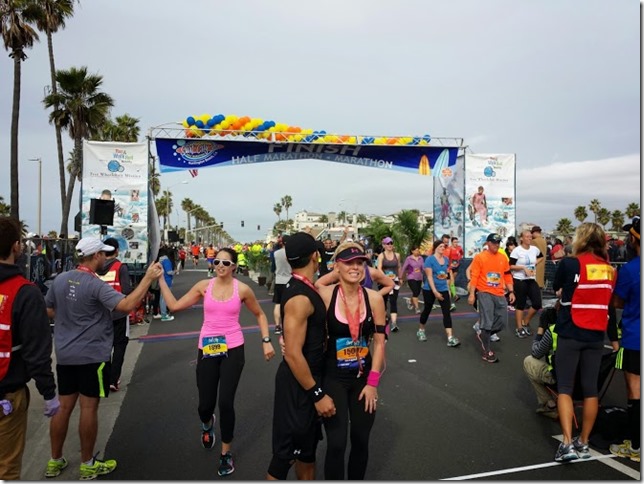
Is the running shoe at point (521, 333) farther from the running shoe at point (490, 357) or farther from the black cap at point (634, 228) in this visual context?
the black cap at point (634, 228)

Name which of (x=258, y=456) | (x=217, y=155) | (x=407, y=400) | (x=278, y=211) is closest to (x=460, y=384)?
(x=407, y=400)

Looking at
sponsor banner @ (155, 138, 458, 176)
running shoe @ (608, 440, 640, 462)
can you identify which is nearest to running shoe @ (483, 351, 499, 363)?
running shoe @ (608, 440, 640, 462)

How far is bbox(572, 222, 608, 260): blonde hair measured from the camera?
3869mm

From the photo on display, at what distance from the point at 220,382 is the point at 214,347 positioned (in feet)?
0.99

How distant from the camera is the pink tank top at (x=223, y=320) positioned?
3871 millimetres

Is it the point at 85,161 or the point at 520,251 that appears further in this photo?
the point at 85,161

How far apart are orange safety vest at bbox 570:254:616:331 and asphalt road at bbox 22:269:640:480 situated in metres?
1.17

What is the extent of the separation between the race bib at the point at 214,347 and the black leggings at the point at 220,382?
0.03m

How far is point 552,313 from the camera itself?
4.50 meters

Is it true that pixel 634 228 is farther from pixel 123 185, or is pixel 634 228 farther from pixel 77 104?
pixel 77 104

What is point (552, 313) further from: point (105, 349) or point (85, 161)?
point (85, 161)

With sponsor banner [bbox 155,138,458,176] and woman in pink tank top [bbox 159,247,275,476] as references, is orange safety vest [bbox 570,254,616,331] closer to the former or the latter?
woman in pink tank top [bbox 159,247,275,476]

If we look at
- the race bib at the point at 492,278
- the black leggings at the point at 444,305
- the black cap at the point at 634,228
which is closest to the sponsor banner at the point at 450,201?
the black leggings at the point at 444,305

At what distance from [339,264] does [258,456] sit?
80.5 inches
